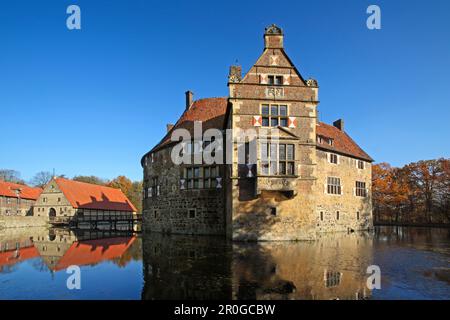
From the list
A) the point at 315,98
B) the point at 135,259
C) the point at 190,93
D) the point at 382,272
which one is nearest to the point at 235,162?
the point at 315,98

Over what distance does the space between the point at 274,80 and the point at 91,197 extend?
41058mm

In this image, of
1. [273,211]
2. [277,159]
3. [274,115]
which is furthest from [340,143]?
[273,211]

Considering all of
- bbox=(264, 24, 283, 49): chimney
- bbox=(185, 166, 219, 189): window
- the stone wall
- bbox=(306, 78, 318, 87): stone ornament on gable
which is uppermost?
bbox=(264, 24, 283, 49): chimney

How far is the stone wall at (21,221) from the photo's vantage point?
1498 inches

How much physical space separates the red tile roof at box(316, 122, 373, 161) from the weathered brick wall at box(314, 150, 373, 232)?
669mm

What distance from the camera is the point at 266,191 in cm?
2062

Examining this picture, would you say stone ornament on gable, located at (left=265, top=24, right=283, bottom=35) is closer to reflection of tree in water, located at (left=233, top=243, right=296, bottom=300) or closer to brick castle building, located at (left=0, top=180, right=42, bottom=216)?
reflection of tree in water, located at (left=233, top=243, right=296, bottom=300)

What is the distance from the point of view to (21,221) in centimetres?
4072

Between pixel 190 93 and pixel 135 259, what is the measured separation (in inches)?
797

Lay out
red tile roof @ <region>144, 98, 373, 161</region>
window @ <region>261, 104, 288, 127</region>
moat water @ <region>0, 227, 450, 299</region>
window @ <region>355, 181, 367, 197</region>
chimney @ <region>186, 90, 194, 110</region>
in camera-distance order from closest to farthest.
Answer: moat water @ <region>0, 227, 450, 299</region> → window @ <region>261, 104, 288, 127</region> → red tile roof @ <region>144, 98, 373, 161</region> → chimney @ <region>186, 90, 194, 110</region> → window @ <region>355, 181, 367, 197</region>

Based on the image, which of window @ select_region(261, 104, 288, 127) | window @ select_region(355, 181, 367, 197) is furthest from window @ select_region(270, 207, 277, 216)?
window @ select_region(355, 181, 367, 197)

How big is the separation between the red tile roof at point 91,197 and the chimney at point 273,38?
38235mm

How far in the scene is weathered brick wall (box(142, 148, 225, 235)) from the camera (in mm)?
25625

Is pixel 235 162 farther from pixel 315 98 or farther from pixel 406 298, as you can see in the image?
pixel 406 298
